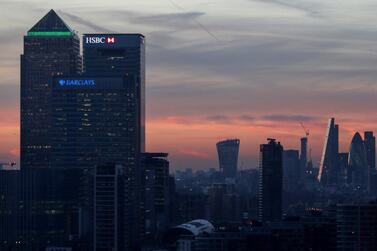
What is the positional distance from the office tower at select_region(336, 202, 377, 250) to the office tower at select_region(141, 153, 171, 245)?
1213 inches

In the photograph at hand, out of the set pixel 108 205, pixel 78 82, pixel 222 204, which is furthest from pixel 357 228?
pixel 222 204

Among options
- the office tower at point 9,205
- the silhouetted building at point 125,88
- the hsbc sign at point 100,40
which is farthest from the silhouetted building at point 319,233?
the hsbc sign at point 100,40

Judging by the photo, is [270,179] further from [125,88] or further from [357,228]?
[357,228]

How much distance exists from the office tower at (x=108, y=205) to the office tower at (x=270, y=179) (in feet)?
102

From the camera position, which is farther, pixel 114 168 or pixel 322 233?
pixel 114 168

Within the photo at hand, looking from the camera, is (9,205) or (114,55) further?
(114,55)

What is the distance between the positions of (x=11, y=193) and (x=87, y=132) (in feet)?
58.4

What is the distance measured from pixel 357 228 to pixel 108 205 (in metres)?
20.9

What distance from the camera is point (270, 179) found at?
137250 mm

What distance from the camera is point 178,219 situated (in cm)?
13025

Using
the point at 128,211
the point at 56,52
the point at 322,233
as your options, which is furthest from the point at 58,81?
the point at 322,233

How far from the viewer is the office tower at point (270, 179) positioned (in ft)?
432

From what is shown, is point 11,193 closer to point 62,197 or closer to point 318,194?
point 62,197

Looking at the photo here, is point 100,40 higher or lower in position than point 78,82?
higher
